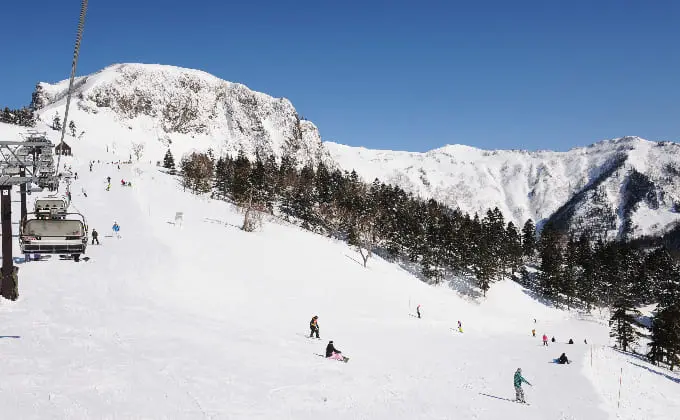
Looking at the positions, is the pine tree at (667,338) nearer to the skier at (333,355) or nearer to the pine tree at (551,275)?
the pine tree at (551,275)

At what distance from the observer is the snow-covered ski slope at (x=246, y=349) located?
11.6 metres

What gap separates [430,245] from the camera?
282 ft

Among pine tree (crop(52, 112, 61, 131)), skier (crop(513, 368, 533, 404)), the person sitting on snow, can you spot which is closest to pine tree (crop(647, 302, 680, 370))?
the person sitting on snow

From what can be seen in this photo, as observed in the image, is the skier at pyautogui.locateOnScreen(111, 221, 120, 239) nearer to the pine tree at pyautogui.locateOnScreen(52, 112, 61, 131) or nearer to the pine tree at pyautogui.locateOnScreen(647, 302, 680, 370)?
the pine tree at pyautogui.locateOnScreen(647, 302, 680, 370)

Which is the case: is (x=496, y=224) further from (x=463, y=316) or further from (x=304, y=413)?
(x=304, y=413)

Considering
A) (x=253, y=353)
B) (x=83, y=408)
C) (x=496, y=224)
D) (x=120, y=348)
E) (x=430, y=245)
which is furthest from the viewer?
(x=496, y=224)

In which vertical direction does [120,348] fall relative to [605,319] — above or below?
above

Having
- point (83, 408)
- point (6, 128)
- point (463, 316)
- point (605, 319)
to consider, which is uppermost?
point (6, 128)

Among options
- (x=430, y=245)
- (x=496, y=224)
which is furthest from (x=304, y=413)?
(x=496, y=224)

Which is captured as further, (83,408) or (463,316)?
(463,316)

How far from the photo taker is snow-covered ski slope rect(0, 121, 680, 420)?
11.6 metres

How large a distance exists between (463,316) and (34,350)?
45.6 metres

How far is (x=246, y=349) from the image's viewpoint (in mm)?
17766

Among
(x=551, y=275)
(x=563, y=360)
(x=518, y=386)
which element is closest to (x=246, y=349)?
(x=518, y=386)
